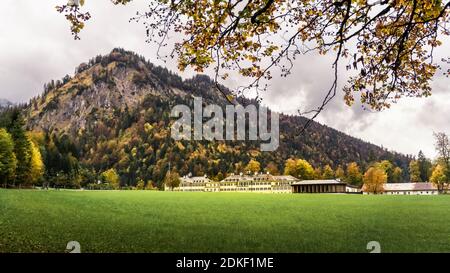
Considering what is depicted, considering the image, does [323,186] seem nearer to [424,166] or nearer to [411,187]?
[411,187]

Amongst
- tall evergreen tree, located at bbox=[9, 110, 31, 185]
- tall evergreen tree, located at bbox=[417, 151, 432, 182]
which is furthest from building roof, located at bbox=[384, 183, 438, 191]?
tall evergreen tree, located at bbox=[9, 110, 31, 185]

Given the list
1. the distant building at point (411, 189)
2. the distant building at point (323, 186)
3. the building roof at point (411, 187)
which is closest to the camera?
the distant building at point (323, 186)

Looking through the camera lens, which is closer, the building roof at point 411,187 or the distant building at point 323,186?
the distant building at point 323,186

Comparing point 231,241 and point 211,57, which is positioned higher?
point 211,57

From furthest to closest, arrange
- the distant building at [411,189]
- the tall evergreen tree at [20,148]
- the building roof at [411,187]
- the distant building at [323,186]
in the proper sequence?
the building roof at [411,187], the distant building at [411,189], the distant building at [323,186], the tall evergreen tree at [20,148]

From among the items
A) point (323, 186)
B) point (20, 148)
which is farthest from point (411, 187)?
point (20, 148)

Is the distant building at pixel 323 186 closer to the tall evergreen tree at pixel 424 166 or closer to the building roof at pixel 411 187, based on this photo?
the building roof at pixel 411 187

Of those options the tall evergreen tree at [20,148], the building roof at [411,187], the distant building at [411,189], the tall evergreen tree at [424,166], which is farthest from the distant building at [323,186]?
the tall evergreen tree at [20,148]

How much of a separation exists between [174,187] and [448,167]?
125 metres
